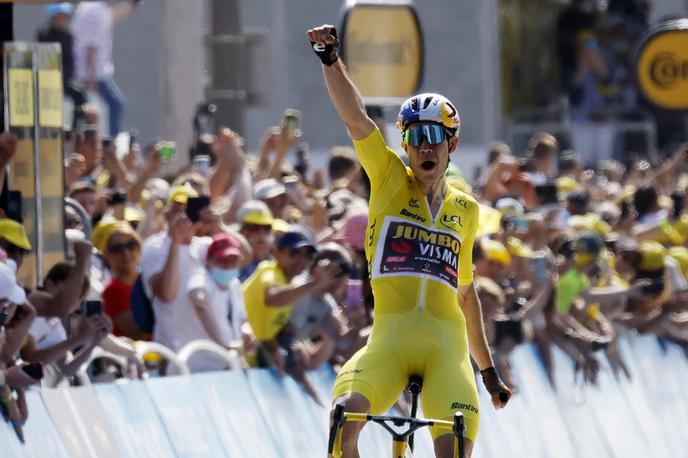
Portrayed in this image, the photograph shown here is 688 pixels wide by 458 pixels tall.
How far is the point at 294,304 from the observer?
11523mm

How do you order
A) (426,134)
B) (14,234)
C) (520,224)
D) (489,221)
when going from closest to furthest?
(426,134) < (14,234) < (489,221) < (520,224)

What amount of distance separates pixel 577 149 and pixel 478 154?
6.92 ft

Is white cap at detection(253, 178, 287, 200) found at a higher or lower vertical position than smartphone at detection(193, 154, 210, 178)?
lower

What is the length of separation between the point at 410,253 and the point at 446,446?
891 millimetres

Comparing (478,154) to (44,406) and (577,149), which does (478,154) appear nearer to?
(577,149)

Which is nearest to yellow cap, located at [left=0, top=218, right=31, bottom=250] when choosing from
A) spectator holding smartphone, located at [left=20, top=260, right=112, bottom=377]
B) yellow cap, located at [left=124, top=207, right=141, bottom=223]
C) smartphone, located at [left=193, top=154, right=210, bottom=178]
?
spectator holding smartphone, located at [left=20, top=260, right=112, bottom=377]

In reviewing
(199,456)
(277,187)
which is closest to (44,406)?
(199,456)

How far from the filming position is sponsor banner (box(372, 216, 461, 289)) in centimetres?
899

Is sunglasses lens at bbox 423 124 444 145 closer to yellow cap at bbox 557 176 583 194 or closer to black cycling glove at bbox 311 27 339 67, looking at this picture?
black cycling glove at bbox 311 27 339 67

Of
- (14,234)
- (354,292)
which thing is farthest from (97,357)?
(354,292)

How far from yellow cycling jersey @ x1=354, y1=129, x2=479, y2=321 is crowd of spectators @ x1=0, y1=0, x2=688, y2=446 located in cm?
175

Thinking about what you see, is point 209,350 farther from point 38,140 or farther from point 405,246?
point 405,246

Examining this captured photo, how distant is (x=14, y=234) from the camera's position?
10523mm

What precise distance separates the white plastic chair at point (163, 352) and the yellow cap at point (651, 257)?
6.16 meters
